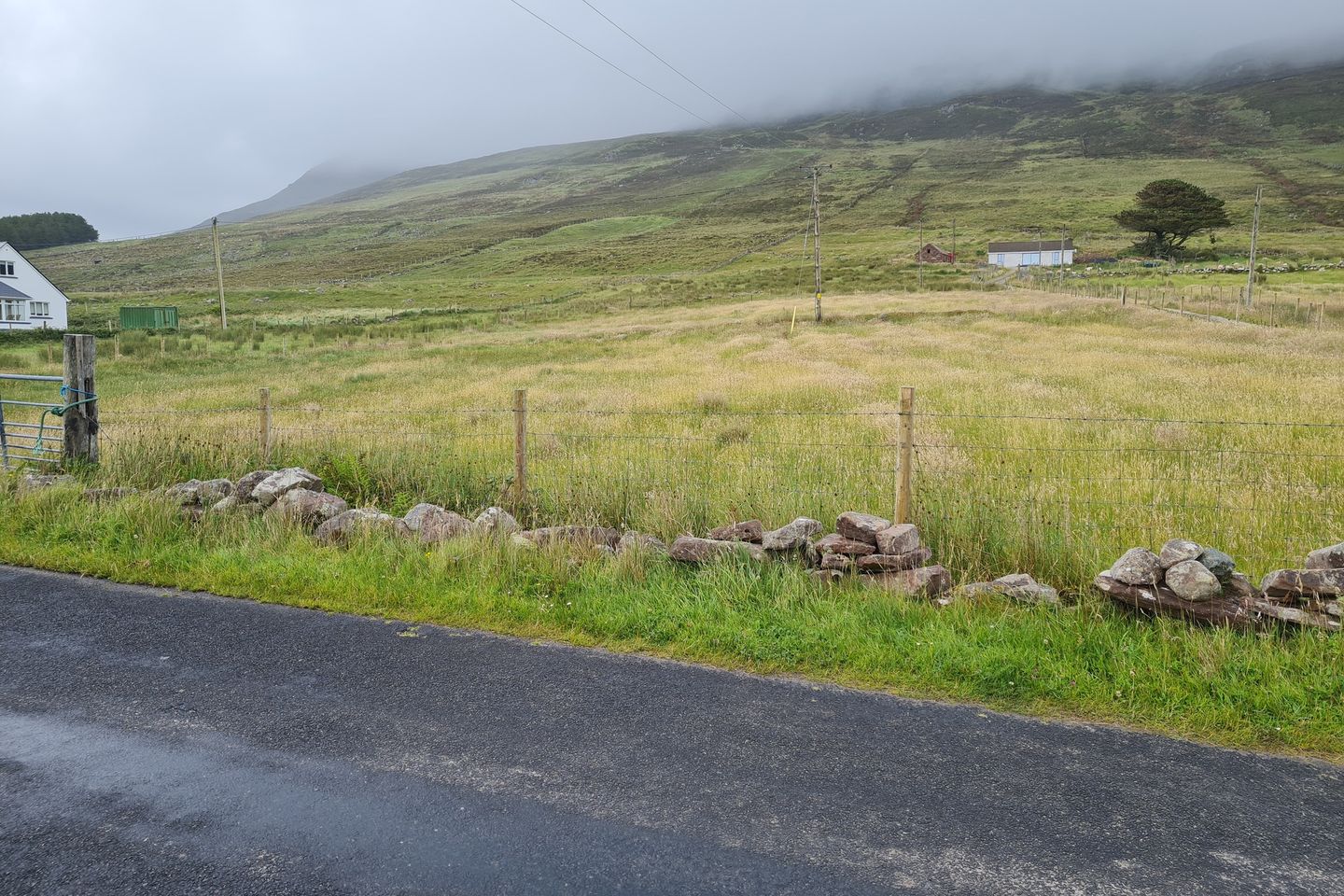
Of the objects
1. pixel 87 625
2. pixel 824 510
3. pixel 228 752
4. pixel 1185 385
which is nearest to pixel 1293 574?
pixel 824 510

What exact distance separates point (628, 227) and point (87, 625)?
161 m

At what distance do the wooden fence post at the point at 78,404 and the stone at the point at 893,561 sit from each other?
1037 centimetres

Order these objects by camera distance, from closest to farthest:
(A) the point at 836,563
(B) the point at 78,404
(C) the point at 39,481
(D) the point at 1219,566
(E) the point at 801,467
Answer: (D) the point at 1219,566 < (A) the point at 836,563 < (C) the point at 39,481 < (E) the point at 801,467 < (B) the point at 78,404

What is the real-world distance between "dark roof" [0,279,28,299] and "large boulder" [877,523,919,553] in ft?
288

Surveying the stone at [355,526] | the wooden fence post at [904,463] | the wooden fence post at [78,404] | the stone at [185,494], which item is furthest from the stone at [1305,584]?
the wooden fence post at [78,404]

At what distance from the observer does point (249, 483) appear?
10094mm

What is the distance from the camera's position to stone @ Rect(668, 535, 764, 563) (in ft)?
25.4

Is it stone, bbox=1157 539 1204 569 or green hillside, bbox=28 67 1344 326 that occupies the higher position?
green hillside, bbox=28 67 1344 326

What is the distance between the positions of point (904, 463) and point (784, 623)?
7.66 feet

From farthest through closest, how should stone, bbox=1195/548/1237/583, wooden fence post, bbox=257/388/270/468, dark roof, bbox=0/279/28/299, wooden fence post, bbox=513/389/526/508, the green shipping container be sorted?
1. dark roof, bbox=0/279/28/299
2. the green shipping container
3. wooden fence post, bbox=257/388/270/468
4. wooden fence post, bbox=513/389/526/508
5. stone, bbox=1195/548/1237/583

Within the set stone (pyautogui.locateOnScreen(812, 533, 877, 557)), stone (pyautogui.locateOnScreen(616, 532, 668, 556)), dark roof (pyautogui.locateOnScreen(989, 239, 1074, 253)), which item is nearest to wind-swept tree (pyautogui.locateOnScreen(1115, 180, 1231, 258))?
dark roof (pyautogui.locateOnScreen(989, 239, 1074, 253))

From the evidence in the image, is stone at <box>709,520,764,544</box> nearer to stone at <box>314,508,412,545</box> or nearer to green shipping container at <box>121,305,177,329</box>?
stone at <box>314,508,412,545</box>

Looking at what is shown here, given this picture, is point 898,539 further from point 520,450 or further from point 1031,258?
point 1031,258

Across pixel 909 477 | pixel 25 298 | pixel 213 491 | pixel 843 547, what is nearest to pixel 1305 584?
pixel 909 477
